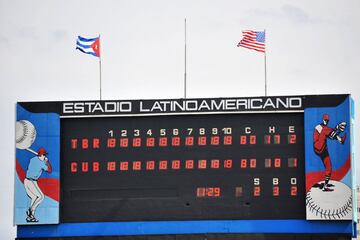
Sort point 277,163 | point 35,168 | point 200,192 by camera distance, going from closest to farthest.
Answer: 1. point 277,163
2. point 200,192
3. point 35,168

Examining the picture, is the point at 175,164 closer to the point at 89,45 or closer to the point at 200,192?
the point at 200,192

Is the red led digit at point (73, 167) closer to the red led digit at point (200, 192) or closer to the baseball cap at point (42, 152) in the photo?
the baseball cap at point (42, 152)

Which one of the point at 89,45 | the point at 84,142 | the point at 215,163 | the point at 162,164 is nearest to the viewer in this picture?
the point at 215,163

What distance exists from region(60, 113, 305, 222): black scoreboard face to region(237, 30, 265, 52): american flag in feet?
17.9

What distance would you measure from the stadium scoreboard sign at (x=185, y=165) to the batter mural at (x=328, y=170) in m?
0.06

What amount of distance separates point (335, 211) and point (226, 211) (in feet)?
21.1

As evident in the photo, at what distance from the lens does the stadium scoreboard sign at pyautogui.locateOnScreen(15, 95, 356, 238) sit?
330 ft

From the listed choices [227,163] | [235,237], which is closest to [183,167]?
[227,163]

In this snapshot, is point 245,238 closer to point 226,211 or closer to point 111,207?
point 226,211

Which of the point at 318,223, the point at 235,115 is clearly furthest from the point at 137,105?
the point at 318,223

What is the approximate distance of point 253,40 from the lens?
10494cm

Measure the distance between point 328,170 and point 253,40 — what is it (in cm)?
1008

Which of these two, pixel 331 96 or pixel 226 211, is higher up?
pixel 331 96

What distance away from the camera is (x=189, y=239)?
332ft
